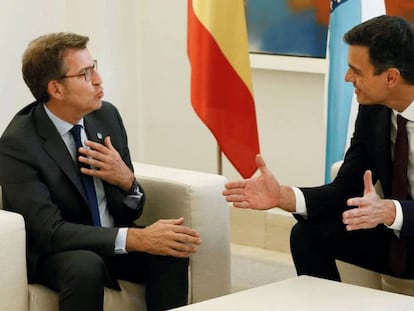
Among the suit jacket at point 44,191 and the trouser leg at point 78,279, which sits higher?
the suit jacket at point 44,191

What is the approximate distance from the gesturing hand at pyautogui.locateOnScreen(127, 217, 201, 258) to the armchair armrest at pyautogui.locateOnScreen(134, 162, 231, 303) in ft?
0.90

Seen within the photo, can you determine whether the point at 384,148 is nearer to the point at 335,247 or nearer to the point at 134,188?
the point at 335,247

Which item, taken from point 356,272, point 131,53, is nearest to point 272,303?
point 356,272

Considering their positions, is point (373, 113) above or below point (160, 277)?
above

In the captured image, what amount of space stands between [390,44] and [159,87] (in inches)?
92.7

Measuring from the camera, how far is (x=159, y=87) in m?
5.37

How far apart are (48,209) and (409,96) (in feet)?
4.26

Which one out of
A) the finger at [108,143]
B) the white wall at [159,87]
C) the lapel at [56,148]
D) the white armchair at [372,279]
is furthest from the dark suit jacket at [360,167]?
the white wall at [159,87]

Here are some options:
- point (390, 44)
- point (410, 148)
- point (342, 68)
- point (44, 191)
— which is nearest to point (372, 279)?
point (410, 148)

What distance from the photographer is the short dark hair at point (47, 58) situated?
3.31m

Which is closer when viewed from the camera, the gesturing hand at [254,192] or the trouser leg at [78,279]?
the trouser leg at [78,279]

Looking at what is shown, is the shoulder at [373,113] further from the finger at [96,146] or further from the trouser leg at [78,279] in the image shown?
the trouser leg at [78,279]

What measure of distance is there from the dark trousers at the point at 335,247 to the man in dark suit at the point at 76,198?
0.40 metres

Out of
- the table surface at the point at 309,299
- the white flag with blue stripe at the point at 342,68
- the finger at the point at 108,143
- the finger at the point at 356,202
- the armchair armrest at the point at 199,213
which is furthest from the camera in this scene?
the white flag with blue stripe at the point at 342,68
